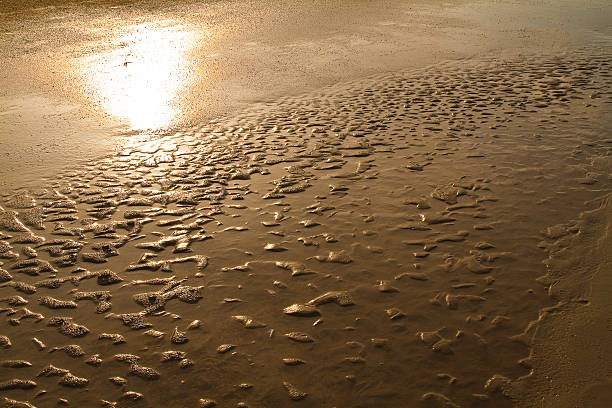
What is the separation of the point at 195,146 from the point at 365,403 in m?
4.96

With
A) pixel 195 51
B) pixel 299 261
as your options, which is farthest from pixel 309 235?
pixel 195 51

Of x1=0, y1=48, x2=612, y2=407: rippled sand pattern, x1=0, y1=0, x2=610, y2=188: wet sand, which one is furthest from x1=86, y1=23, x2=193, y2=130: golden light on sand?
x1=0, y1=48, x2=612, y2=407: rippled sand pattern

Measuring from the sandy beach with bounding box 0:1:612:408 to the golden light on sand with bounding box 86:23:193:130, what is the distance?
0.09m

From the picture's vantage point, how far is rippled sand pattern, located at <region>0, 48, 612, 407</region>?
3621 mm

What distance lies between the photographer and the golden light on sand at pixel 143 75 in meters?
8.84

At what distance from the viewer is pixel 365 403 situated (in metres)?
3.38

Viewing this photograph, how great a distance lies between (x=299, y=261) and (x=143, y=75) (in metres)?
7.38

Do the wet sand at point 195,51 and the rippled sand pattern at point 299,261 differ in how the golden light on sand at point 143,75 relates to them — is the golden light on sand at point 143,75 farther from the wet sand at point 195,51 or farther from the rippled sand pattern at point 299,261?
the rippled sand pattern at point 299,261

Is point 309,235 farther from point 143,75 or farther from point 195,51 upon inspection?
point 195,51

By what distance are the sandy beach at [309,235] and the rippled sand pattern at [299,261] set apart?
Answer: 0.07ft

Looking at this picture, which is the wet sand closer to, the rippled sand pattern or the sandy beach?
the sandy beach

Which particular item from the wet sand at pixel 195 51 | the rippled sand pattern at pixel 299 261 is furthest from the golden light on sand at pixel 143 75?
the rippled sand pattern at pixel 299 261

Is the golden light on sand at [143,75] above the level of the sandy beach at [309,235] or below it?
above

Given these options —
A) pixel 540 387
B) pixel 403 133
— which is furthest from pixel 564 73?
pixel 540 387
